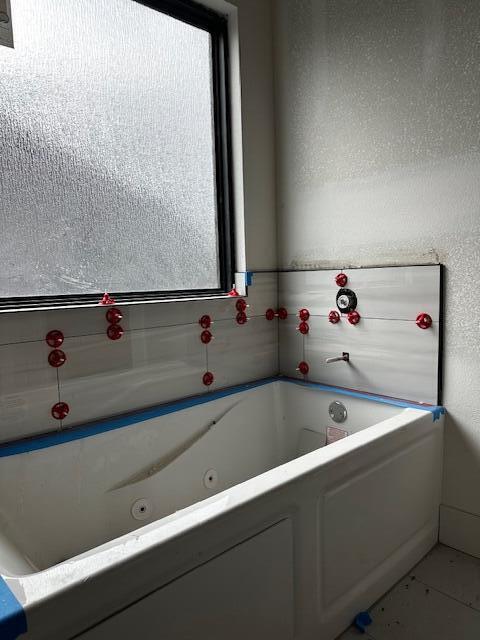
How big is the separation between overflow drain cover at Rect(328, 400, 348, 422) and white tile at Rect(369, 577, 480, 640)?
0.60 m

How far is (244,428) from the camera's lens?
6.14 ft

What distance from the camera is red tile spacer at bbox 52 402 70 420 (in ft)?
4.77

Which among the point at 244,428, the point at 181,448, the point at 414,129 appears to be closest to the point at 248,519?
the point at 181,448

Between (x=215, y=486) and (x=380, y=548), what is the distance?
2.09ft

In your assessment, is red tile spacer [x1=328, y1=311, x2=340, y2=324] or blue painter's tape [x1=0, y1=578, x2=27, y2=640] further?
red tile spacer [x1=328, y1=311, x2=340, y2=324]

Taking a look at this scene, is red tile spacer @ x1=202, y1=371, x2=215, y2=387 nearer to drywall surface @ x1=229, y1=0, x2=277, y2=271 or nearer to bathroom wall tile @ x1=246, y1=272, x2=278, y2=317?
bathroom wall tile @ x1=246, y1=272, x2=278, y2=317

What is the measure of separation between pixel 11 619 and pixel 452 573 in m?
A: 1.40

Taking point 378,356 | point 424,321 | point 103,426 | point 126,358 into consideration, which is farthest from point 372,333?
point 103,426

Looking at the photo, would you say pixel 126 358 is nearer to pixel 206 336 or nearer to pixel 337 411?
pixel 206 336

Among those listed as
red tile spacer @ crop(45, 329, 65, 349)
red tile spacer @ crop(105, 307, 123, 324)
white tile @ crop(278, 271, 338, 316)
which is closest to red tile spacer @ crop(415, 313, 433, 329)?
white tile @ crop(278, 271, 338, 316)

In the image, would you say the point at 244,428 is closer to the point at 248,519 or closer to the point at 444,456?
the point at 444,456

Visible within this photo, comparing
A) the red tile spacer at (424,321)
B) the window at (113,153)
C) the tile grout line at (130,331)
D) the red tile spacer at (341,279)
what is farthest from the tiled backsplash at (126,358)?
the red tile spacer at (424,321)

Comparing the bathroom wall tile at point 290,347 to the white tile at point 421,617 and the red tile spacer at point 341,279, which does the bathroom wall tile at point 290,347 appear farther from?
the white tile at point 421,617

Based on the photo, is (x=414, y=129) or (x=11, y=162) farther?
(x=414, y=129)
